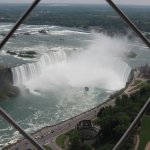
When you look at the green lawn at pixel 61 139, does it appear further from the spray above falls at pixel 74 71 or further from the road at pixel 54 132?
the spray above falls at pixel 74 71

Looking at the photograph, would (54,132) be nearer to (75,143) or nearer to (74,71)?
(75,143)

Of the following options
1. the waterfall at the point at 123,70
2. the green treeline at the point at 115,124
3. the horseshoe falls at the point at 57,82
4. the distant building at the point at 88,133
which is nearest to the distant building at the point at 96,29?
the horseshoe falls at the point at 57,82

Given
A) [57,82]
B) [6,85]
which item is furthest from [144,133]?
[6,85]

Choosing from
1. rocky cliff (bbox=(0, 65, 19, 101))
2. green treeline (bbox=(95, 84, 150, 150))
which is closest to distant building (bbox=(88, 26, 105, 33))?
rocky cliff (bbox=(0, 65, 19, 101))

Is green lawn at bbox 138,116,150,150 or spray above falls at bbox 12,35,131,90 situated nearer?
green lawn at bbox 138,116,150,150

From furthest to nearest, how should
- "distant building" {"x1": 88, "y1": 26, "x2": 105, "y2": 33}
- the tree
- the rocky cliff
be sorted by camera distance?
1. "distant building" {"x1": 88, "y1": 26, "x2": 105, "y2": 33}
2. the rocky cliff
3. the tree

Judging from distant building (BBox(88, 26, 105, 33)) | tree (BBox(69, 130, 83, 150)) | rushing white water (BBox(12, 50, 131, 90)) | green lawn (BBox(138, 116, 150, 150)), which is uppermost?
distant building (BBox(88, 26, 105, 33))

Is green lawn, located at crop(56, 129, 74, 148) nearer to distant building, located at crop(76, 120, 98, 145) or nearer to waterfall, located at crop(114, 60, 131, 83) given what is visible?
distant building, located at crop(76, 120, 98, 145)
